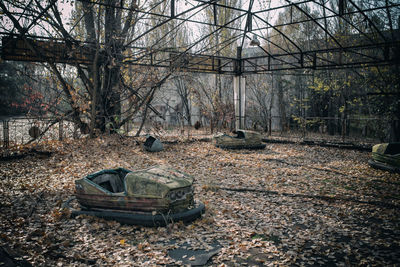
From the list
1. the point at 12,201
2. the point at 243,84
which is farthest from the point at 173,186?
the point at 243,84

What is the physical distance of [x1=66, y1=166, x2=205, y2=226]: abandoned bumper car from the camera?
13.2 ft

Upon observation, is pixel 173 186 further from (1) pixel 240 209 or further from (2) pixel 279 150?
(2) pixel 279 150

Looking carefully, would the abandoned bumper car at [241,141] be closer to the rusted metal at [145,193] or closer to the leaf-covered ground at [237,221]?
the leaf-covered ground at [237,221]

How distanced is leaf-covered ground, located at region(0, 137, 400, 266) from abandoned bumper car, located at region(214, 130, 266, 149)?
3037 mm

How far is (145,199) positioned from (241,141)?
26.6 ft

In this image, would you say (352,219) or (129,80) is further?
(129,80)

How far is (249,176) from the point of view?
745 centimetres

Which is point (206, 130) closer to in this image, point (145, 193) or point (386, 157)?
point (386, 157)

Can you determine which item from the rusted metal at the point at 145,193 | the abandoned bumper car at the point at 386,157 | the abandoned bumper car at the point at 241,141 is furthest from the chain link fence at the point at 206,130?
the rusted metal at the point at 145,193

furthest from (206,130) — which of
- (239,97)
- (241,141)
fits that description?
(241,141)

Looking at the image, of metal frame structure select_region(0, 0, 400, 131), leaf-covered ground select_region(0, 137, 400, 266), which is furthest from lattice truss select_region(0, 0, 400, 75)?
leaf-covered ground select_region(0, 137, 400, 266)

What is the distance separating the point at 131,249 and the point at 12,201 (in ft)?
9.80

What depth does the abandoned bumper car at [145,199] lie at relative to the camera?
4023 millimetres

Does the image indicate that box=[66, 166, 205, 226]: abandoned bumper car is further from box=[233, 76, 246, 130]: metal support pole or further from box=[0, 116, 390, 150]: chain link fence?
box=[233, 76, 246, 130]: metal support pole
